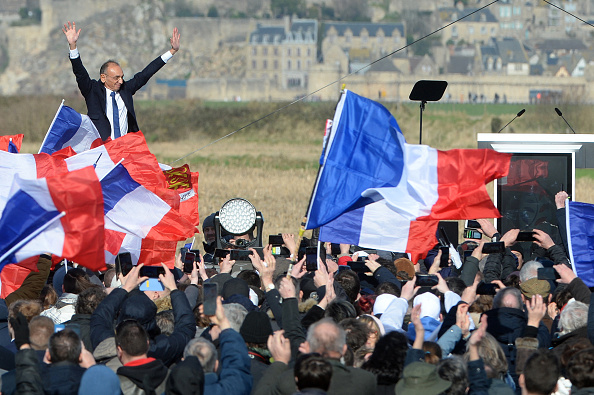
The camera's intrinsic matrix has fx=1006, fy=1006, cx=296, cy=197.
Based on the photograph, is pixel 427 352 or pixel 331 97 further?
pixel 331 97

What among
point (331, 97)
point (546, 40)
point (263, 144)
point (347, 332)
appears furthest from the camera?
point (546, 40)

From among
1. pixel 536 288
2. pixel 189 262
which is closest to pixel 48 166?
pixel 189 262

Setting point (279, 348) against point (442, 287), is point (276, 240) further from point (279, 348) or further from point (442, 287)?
point (279, 348)

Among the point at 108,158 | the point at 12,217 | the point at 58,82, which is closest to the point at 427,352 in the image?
the point at 12,217

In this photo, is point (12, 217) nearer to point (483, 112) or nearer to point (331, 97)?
point (483, 112)

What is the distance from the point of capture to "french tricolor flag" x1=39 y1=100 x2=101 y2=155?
1009cm

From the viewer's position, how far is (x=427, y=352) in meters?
5.77

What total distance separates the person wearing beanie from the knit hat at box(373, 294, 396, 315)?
1180mm

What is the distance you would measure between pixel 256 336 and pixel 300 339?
0.26 meters

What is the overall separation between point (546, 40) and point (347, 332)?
124 meters

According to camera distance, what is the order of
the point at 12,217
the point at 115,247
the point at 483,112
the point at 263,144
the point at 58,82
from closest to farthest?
the point at 12,217, the point at 115,247, the point at 263,144, the point at 483,112, the point at 58,82

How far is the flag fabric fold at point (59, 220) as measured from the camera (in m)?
6.71

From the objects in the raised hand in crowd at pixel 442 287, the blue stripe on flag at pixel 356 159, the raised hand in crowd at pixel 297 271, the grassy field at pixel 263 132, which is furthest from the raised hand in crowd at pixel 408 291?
the grassy field at pixel 263 132

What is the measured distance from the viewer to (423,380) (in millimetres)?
5191
